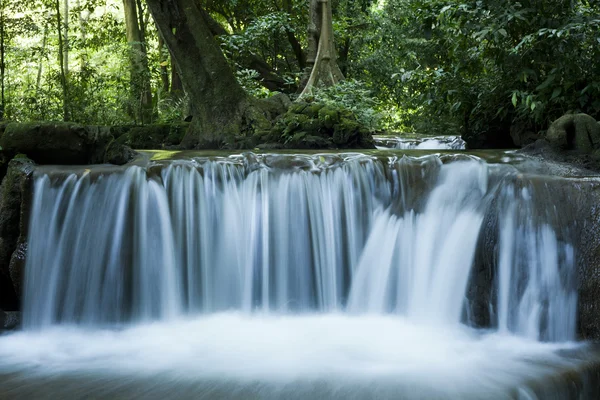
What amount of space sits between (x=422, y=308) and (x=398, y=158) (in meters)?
1.65

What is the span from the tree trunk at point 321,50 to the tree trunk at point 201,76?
358 cm

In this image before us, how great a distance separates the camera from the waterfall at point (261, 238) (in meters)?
5.71

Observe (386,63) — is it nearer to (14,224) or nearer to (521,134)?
(521,134)

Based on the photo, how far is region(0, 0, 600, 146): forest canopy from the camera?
23.9 feet

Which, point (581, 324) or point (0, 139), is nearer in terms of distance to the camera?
point (581, 324)

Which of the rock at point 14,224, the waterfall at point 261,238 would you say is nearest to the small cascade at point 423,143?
the waterfall at point 261,238

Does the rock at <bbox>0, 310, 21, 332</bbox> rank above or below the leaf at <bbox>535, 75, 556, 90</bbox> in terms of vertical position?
below

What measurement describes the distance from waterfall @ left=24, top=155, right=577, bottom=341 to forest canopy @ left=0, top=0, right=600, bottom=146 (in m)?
2.05

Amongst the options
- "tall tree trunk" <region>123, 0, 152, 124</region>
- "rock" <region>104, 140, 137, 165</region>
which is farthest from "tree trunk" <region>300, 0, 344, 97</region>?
"rock" <region>104, 140, 137, 165</region>

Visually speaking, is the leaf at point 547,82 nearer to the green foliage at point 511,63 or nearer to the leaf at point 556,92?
the green foliage at point 511,63

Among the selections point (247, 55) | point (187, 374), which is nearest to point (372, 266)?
point (187, 374)

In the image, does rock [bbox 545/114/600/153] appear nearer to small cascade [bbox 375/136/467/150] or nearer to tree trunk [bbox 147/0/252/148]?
small cascade [bbox 375/136/467/150]

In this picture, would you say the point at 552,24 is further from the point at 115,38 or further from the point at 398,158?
the point at 115,38

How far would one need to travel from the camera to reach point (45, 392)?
4176 millimetres
